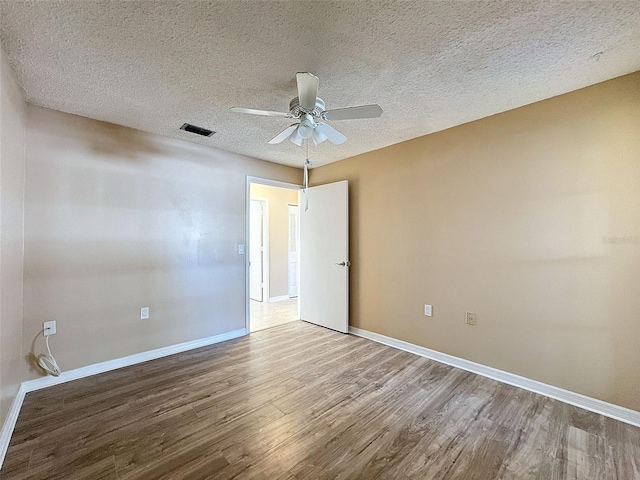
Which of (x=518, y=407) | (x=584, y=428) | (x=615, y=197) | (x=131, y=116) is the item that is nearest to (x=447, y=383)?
(x=518, y=407)

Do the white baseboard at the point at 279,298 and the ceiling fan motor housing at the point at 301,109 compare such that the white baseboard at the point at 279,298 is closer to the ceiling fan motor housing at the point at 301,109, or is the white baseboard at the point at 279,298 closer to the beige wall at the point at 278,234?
the beige wall at the point at 278,234

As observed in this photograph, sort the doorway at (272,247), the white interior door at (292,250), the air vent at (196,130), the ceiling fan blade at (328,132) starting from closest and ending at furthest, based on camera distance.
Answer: the ceiling fan blade at (328,132), the air vent at (196,130), the doorway at (272,247), the white interior door at (292,250)

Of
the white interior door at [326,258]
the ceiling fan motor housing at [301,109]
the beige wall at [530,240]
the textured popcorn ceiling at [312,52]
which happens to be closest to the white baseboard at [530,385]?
the beige wall at [530,240]

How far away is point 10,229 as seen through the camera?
1826 millimetres

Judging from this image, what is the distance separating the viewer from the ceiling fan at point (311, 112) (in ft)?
5.41

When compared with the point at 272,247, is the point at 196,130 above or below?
→ above

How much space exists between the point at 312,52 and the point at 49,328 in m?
3.04

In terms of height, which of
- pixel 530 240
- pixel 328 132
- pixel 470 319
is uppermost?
pixel 328 132

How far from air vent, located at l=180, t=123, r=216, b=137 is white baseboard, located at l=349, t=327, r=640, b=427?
123 inches

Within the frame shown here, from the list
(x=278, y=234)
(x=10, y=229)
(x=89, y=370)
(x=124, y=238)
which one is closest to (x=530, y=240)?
(x=124, y=238)

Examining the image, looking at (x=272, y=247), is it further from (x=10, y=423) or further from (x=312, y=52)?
(x=312, y=52)

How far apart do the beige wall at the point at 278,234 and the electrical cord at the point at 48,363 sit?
3.41 m

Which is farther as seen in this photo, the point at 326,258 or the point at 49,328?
the point at 326,258

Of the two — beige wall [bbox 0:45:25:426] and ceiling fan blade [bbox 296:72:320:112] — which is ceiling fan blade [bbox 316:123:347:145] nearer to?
ceiling fan blade [bbox 296:72:320:112]
